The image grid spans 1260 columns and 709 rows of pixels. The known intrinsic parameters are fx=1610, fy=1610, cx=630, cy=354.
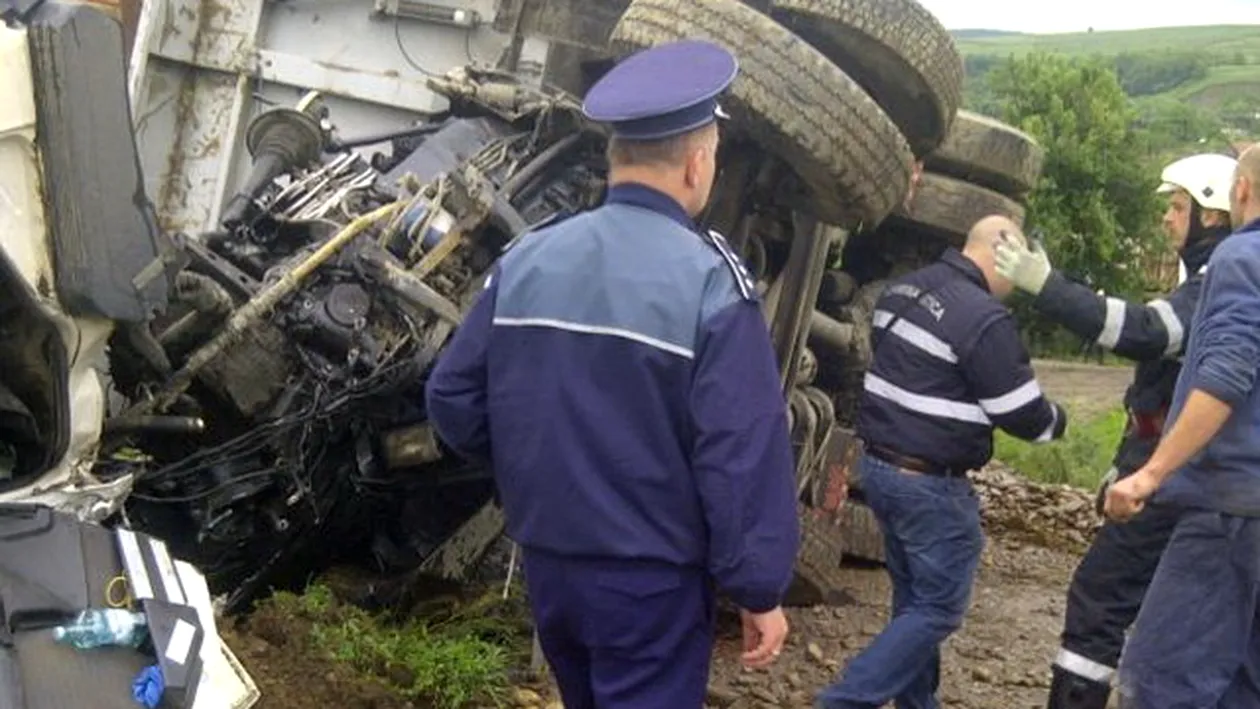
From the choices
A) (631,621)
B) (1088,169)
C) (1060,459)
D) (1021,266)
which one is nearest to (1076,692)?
(1021,266)

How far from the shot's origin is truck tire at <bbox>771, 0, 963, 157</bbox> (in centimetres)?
430

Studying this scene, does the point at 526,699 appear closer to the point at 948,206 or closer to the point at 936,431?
the point at 936,431

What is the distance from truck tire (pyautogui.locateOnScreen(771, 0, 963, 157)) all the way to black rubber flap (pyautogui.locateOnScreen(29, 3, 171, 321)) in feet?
6.55

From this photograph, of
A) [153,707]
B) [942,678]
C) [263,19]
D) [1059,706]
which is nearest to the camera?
[153,707]

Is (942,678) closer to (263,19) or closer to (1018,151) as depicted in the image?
(1018,151)

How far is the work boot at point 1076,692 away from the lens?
447cm

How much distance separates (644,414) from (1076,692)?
2.25 m

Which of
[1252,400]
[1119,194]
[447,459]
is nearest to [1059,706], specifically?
[1252,400]

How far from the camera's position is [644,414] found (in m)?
2.81

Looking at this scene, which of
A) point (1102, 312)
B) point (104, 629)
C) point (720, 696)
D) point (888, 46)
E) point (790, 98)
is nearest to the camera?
point (104, 629)

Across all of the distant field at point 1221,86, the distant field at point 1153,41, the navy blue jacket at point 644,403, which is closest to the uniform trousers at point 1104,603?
the navy blue jacket at point 644,403

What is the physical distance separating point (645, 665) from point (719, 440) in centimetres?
46

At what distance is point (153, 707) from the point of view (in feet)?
7.17

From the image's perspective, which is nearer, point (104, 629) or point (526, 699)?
point (104, 629)
